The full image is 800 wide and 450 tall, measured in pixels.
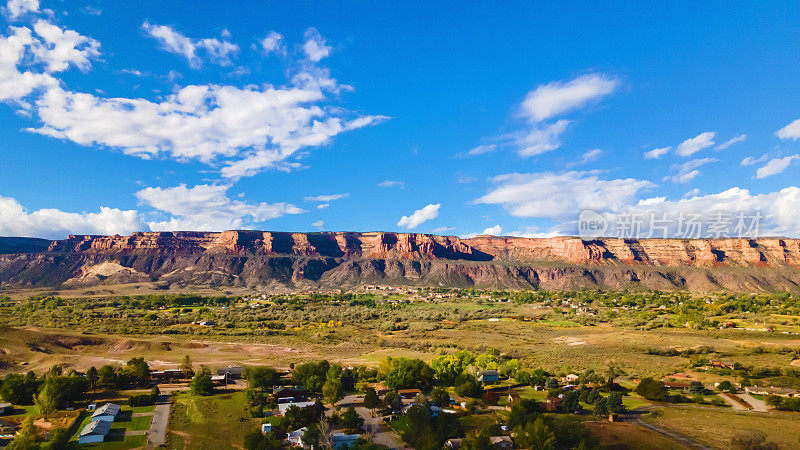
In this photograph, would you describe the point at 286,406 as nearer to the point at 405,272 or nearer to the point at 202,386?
the point at 202,386

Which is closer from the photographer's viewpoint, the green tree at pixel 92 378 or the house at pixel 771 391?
the house at pixel 771 391

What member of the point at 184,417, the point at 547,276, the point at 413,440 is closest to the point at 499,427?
the point at 413,440

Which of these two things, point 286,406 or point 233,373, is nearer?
point 286,406

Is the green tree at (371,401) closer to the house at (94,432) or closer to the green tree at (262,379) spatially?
the green tree at (262,379)

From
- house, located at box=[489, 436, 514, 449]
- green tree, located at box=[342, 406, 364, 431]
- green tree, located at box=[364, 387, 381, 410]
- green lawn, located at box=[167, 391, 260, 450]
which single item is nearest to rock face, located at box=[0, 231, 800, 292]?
green lawn, located at box=[167, 391, 260, 450]

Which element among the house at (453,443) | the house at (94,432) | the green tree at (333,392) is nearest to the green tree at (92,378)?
the house at (94,432)

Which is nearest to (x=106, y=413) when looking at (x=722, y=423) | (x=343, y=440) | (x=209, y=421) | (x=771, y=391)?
(x=209, y=421)

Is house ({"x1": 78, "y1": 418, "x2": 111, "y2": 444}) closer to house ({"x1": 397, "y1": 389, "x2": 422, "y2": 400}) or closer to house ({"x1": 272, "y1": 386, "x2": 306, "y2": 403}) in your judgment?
house ({"x1": 272, "y1": 386, "x2": 306, "y2": 403})
